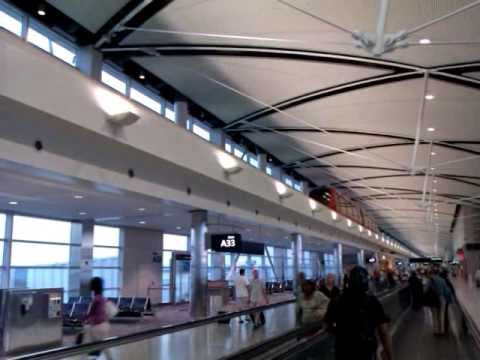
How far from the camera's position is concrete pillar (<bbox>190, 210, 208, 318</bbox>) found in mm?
17359

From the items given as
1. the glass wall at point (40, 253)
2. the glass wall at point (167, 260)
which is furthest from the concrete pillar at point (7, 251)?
the glass wall at point (167, 260)

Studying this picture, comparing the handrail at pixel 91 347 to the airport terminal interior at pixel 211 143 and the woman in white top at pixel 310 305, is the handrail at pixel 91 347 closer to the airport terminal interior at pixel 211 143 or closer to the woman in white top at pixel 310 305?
the airport terminal interior at pixel 211 143

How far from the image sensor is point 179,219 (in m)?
24.0

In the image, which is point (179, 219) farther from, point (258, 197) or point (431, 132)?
point (431, 132)

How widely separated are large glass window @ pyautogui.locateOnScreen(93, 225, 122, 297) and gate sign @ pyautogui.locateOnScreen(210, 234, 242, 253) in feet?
34.4

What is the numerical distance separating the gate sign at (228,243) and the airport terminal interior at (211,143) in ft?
0.17

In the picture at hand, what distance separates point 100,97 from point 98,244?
56.6ft

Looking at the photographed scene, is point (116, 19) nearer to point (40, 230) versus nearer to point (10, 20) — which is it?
point (10, 20)

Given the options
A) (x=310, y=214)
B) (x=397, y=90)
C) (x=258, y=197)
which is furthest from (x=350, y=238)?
(x=397, y=90)

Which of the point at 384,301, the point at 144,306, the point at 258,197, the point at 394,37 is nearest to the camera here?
the point at 394,37

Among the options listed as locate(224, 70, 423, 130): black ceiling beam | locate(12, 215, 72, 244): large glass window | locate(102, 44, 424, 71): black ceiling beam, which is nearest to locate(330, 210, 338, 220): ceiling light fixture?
locate(224, 70, 423, 130): black ceiling beam

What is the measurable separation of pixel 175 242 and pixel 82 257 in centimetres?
963

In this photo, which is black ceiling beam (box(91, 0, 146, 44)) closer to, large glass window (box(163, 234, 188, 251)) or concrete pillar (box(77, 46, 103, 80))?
concrete pillar (box(77, 46, 103, 80))

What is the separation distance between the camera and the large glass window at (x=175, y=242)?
105 feet
